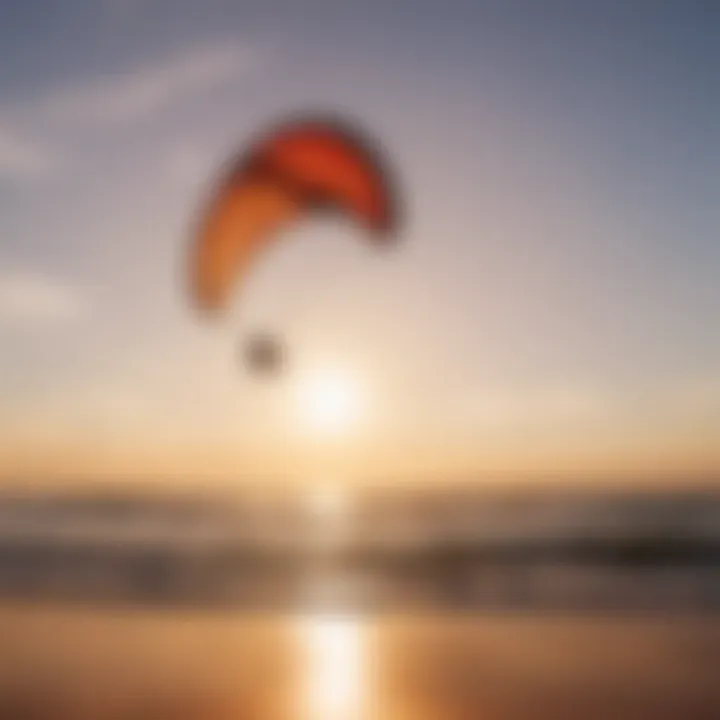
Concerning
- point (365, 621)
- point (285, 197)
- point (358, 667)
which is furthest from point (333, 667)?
point (285, 197)

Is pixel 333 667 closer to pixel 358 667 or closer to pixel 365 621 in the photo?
pixel 358 667

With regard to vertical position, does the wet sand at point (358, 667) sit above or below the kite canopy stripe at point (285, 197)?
below

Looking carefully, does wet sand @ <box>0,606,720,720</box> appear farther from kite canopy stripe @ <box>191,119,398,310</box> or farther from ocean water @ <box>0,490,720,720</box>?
kite canopy stripe @ <box>191,119,398,310</box>

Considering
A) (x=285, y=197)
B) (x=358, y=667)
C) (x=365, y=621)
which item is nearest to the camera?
(x=358, y=667)

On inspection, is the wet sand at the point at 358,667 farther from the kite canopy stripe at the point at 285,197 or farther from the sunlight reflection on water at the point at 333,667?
the kite canopy stripe at the point at 285,197

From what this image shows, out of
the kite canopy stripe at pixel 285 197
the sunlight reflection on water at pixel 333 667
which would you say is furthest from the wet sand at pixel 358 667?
the kite canopy stripe at pixel 285 197

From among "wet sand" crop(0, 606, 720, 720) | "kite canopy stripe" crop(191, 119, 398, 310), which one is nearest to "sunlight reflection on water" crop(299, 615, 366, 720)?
"wet sand" crop(0, 606, 720, 720)

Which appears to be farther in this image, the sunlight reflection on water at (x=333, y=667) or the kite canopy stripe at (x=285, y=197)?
the kite canopy stripe at (x=285, y=197)

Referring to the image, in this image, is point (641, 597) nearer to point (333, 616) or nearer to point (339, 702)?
point (333, 616)
